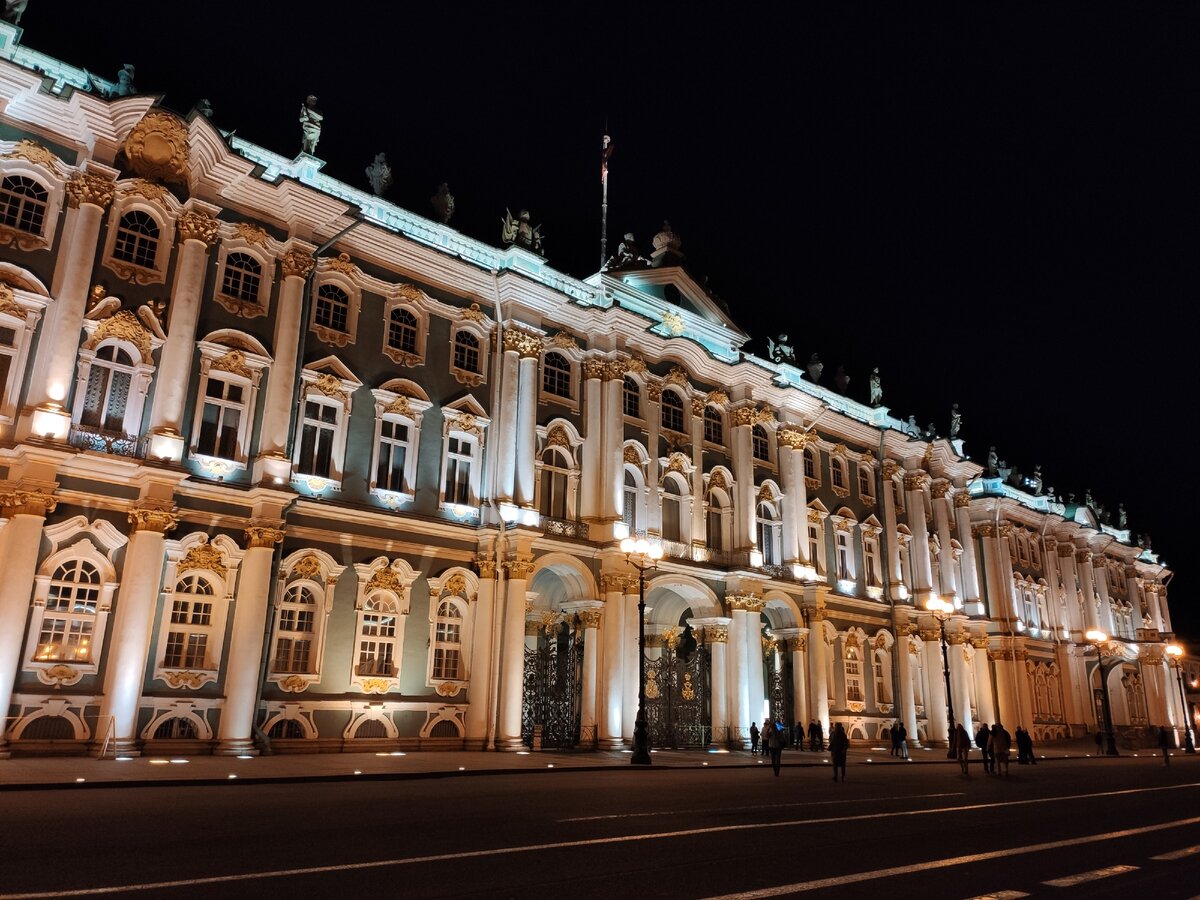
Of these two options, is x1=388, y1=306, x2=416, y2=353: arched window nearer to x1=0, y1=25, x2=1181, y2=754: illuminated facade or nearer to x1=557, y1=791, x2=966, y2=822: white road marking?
x1=0, y1=25, x2=1181, y2=754: illuminated facade

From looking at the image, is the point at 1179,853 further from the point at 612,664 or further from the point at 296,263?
the point at 296,263

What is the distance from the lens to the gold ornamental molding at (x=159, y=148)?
82.7 feet

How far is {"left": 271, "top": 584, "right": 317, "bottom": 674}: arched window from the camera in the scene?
26031 millimetres

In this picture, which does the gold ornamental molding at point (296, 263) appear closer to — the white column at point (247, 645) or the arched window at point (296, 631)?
the white column at point (247, 645)

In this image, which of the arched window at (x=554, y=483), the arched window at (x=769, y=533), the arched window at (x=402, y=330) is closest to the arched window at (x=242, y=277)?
the arched window at (x=402, y=330)

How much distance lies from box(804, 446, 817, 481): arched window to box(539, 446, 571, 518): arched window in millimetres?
15607

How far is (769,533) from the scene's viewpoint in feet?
135

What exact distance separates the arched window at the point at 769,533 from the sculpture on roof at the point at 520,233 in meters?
15.7

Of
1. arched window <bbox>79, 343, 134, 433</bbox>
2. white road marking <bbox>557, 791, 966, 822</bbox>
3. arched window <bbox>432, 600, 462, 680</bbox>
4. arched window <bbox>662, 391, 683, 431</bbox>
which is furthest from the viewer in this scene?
arched window <bbox>662, 391, 683, 431</bbox>

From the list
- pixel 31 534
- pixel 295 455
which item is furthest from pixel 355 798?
pixel 295 455

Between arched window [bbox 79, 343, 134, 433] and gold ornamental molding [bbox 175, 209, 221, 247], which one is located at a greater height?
gold ornamental molding [bbox 175, 209, 221, 247]

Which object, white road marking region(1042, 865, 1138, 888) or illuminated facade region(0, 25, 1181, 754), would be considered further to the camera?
illuminated facade region(0, 25, 1181, 754)

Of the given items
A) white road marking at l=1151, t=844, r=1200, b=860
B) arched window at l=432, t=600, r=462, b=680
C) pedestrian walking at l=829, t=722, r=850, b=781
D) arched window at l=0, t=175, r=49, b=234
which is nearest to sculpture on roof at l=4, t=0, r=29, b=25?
arched window at l=0, t=175, r=49, b=234

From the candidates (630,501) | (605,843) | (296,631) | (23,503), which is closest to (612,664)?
(630,501)
